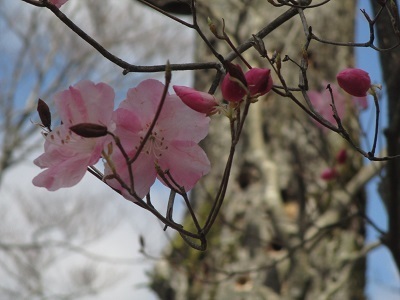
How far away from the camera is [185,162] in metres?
0.88

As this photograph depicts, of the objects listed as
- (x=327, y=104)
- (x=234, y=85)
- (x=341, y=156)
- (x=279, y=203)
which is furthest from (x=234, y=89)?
(x=279, y=203)

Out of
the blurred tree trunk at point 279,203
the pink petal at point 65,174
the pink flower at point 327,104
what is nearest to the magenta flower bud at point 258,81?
the pink petal at point 65,174

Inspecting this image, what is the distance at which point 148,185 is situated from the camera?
86 centimetres

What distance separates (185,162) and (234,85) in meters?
0.16

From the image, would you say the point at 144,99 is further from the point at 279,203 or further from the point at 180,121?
the point at 279,203

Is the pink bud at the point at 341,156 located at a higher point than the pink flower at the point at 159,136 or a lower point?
higher

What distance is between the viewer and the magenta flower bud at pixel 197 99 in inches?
32.3

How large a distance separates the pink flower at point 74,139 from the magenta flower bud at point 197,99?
9 centimetres

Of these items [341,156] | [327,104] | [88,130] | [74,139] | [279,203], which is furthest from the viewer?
[279,203]

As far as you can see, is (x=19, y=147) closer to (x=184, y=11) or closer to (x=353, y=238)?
(x=184, y=11)

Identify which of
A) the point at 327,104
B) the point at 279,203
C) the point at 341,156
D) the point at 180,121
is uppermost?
the point at 279,203

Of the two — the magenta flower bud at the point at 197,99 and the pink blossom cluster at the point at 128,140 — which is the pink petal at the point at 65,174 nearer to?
the pink blossom cluster at the point at 128,140

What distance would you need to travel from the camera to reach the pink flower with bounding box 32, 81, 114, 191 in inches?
32.0

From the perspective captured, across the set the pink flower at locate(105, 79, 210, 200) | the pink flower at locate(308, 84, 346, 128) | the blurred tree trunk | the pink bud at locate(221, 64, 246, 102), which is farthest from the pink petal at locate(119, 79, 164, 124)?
the blurred tree trunk
